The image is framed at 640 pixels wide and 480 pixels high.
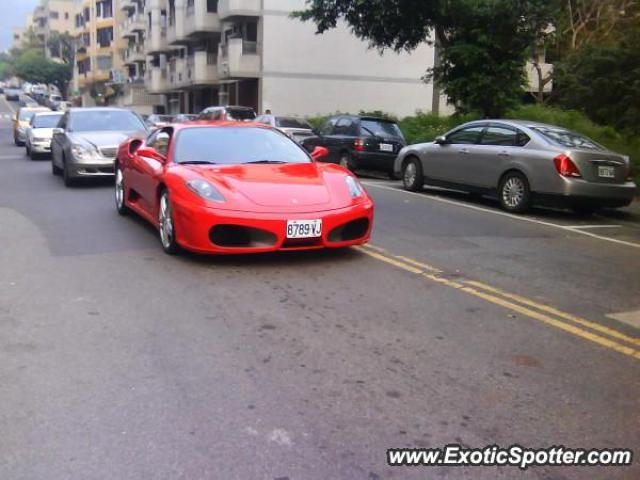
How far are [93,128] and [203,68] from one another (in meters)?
28.0

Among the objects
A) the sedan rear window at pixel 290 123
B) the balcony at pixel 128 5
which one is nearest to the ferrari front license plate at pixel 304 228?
the sedan rear window at pixel 290 123

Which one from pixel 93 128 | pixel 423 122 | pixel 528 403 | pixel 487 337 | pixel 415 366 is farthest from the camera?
pixel 423 122

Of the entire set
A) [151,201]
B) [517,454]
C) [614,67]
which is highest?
[614,67]

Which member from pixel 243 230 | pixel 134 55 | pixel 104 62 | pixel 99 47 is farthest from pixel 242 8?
pixel 99 47

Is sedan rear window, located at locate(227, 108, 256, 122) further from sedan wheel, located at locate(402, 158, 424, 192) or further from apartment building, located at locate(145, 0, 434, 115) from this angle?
apartment building, located at locate(145, 0, 434, 115)

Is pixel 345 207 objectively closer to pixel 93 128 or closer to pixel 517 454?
pixel 517 454

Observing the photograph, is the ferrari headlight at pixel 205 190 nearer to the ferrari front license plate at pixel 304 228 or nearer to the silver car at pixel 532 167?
the ferrari front license plate at pixel 304 228

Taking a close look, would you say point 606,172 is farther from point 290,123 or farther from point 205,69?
point 205,69

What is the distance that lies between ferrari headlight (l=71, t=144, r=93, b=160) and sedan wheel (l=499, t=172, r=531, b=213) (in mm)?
7416

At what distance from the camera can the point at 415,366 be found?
4.39 meters

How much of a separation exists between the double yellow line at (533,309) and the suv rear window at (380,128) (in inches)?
405

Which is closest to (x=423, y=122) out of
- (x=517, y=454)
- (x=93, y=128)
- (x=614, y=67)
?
(x=614, y=67)

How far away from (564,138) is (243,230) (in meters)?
6.91

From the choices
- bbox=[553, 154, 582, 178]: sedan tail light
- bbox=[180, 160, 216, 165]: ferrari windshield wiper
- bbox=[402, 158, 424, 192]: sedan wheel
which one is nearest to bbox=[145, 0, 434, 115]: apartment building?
bbox=[402, 158, 424, 192]: sedan wheel
